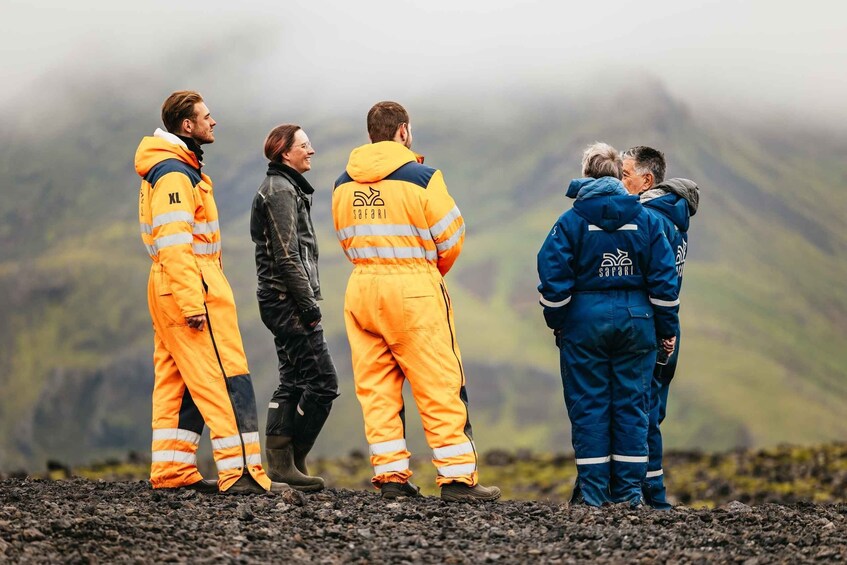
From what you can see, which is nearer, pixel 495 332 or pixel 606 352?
pixel 606 352

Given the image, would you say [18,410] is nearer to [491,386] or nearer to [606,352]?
[491,386]

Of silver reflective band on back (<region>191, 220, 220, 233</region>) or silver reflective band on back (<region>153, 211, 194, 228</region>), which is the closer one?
silver reflective band on back (<region>153, 211, 194, 228</region>)

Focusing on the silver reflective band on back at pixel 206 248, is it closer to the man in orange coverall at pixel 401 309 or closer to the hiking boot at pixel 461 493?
the man in orange coverall at pixel 401 309

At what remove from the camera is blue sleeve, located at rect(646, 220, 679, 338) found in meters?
9.05

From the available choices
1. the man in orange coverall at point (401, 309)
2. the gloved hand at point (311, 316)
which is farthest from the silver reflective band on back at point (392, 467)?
the gloved hand at point (311, 316)

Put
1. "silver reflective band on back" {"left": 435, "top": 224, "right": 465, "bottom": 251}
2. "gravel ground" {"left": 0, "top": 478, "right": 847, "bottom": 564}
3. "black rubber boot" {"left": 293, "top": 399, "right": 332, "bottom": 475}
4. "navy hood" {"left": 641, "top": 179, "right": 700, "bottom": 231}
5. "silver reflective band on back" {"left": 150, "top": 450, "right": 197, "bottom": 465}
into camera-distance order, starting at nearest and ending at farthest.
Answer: "gravel ground" {"left": 0, "top": 478, "right": 847, "bottom": 564}, "silver reflective band on back" {"left": 435, "top": 224, "right": 465, "bottom": 251}, "silver reflective band on back" {"left": 150, "top": 450, "right": 197, "bottom": 465}, "black rubber boot" {"left": 293, "top": 399, "right": 332, "bottom": 475}, "navy hood" {"left": 641, "top": 179, "right": 700, "bottom": 231}

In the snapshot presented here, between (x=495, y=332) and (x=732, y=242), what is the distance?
49.8 meters

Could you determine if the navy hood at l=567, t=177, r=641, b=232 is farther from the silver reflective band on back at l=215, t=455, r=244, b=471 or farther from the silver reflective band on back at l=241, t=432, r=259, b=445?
the silver reflective band on back at l=215, t=455, r=244, b=471

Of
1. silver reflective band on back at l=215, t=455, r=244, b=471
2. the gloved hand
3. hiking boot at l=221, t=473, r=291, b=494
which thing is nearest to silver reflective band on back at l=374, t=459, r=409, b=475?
hiking boot at l=221, t=473, r=291, b=494

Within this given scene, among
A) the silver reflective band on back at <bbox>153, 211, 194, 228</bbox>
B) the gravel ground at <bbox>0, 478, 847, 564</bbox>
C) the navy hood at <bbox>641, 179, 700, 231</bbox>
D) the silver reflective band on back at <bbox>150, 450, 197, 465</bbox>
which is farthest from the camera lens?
the navy hood at <bbox>641, 179, 700, 231</bbox>

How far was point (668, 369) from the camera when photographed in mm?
9766

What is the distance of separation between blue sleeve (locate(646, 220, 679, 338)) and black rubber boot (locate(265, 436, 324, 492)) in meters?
3.13

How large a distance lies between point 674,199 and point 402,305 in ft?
8.62

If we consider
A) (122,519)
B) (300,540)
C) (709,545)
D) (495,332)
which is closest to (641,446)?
(709,545)
